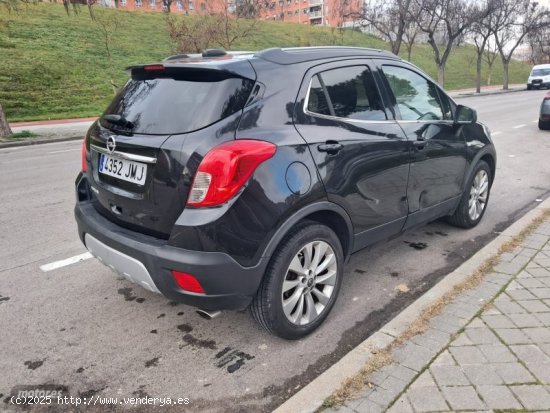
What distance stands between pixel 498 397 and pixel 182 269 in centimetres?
174

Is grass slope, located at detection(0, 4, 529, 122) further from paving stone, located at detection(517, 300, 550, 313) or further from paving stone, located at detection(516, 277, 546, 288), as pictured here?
paving stone, located at detection(517, 300, 550, 313)

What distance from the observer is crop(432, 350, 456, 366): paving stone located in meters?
2.54

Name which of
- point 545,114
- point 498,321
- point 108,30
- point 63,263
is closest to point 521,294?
point 498,321

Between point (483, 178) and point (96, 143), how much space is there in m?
3.89

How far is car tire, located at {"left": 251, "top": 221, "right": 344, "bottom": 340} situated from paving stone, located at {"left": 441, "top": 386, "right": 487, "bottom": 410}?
3.09 ft

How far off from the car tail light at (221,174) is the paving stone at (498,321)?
182 centimetres

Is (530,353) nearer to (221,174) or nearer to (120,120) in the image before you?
(221,174)

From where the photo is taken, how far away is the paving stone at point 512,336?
272 cm

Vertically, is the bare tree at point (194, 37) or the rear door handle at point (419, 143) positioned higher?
the bare tree at point (194, 37)

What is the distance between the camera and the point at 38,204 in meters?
6.21

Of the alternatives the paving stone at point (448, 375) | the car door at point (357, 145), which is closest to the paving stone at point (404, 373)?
the paving stone at point (448, 375)

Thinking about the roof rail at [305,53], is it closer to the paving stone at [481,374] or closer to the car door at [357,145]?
the car door at [357,145]

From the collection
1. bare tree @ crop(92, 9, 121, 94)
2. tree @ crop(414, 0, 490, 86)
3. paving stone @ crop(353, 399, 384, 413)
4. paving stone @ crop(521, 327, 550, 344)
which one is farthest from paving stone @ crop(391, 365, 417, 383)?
tree @ crop(414, 0, 490, 86)

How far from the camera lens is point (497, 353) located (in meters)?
2.61
